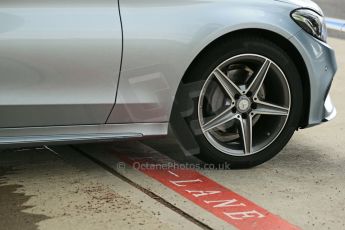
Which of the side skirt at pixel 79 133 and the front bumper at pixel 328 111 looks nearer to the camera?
the side skirt at pixel 79 133

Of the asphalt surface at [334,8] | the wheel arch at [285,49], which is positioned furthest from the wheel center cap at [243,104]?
the asphalt surface at [334,8]

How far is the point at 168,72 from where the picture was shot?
10.5ft

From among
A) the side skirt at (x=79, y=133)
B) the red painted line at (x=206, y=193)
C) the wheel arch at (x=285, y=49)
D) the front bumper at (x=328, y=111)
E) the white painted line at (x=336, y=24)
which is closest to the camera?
the red painted line at (x=206, y=193)

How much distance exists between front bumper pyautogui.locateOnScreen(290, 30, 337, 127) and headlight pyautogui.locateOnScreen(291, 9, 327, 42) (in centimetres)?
4

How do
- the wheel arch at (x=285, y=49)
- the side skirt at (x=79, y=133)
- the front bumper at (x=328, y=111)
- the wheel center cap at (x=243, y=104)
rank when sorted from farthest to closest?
the front bumper at (x=328, y=111), the wheel center cap at (x=243, y=104), the wheel arch at (x=285, y=49), the side skirt at (x=79, y=133)

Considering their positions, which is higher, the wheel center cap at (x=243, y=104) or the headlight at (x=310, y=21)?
the headlight at (x=310, y=21)

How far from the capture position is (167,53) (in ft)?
10.4

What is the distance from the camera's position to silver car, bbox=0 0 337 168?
2994 millimetres

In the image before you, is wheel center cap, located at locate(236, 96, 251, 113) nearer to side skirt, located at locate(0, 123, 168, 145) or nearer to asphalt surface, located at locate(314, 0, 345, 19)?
side skirt, located at locate(0, 123, 168, 145)

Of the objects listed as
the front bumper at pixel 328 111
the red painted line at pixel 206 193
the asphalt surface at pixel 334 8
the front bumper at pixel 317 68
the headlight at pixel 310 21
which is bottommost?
the red painted line at pixel 206 193

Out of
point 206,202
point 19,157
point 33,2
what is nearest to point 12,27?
point 33,2

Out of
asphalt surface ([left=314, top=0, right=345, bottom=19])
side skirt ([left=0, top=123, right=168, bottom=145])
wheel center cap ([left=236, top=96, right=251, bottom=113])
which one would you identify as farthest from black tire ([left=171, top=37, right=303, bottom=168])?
asphalt surface ([left=314, top=0, right=345, bottom=19])

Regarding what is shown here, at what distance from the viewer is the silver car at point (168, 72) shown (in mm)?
2994

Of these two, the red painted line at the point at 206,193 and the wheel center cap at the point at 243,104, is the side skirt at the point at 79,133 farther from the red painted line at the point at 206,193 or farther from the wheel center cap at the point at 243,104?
the wheel center cap at the point at 243,104
